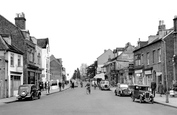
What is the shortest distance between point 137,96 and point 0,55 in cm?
1588

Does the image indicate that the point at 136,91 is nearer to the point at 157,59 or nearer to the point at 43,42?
the point at 157,59

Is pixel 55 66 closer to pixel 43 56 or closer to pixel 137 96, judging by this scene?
pixel 43 56

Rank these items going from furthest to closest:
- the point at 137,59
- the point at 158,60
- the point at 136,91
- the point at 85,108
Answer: the point at 137,59, the point at 158,60, the point at 136,91, the point at 85,108

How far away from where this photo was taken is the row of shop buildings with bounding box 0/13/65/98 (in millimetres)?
29050

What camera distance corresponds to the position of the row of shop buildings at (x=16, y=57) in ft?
95.3

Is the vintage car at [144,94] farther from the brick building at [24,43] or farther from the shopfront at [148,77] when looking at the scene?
the brick building at [24,43]

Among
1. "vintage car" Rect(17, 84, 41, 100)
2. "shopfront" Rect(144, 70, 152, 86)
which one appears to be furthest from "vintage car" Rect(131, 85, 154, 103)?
"shopfront" Rect(144, 70, 152, 86)

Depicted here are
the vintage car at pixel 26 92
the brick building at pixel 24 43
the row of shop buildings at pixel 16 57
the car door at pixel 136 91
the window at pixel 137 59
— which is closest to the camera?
the car door at pixel 136 91

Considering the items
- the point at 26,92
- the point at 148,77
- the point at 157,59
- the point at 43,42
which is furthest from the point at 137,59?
the point at 26,92

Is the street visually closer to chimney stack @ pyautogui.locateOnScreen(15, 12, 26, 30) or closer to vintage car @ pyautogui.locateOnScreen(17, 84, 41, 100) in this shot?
vintage car @ pyautogui.locateOnScreen(17, 84, 41, 100)

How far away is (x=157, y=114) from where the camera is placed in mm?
13773

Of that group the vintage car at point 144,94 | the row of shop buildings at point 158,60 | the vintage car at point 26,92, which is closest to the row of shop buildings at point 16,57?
the vintage car at point 26,92

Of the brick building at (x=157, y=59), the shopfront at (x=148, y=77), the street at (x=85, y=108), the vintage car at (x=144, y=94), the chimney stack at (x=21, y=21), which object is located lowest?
the street at (x=85, y=108)

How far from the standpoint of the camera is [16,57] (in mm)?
32781
